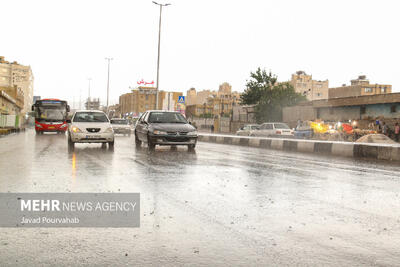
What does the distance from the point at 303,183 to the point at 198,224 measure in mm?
4012

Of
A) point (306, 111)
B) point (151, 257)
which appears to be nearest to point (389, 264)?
point (151, 257)

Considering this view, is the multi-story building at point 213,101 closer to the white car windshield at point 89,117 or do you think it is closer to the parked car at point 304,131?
the parked car at point 304,131

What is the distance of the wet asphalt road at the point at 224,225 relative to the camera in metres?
3.67

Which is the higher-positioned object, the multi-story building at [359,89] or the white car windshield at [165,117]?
the multi-story building at [359,89]

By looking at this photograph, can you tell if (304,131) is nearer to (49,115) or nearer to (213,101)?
(49,115)

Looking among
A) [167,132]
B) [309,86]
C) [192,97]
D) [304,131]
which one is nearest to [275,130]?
[304,131]

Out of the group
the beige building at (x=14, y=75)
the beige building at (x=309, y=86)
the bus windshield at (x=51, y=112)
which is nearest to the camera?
the bus windshield at (x=51, y=112)

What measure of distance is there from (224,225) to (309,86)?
4835 inches

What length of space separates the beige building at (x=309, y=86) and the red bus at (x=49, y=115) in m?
90.1

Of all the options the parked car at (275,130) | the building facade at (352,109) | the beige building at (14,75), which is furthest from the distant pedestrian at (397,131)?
the beige building at (14,75)

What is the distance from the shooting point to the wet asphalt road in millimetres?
3668

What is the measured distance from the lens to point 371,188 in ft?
25.8

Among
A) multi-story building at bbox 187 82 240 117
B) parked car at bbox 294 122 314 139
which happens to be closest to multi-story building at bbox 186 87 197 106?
multi-story building at bbox 187 82 240 117

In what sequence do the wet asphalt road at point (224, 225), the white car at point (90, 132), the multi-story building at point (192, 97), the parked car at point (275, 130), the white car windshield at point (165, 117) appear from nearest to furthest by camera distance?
the wet asphalt road at point (224, 225) → the white car at point (90, 132) → the white car windshield at point (165, 117) → the parked car at point (275, 130) → the multi-story building at point (192, 97)
